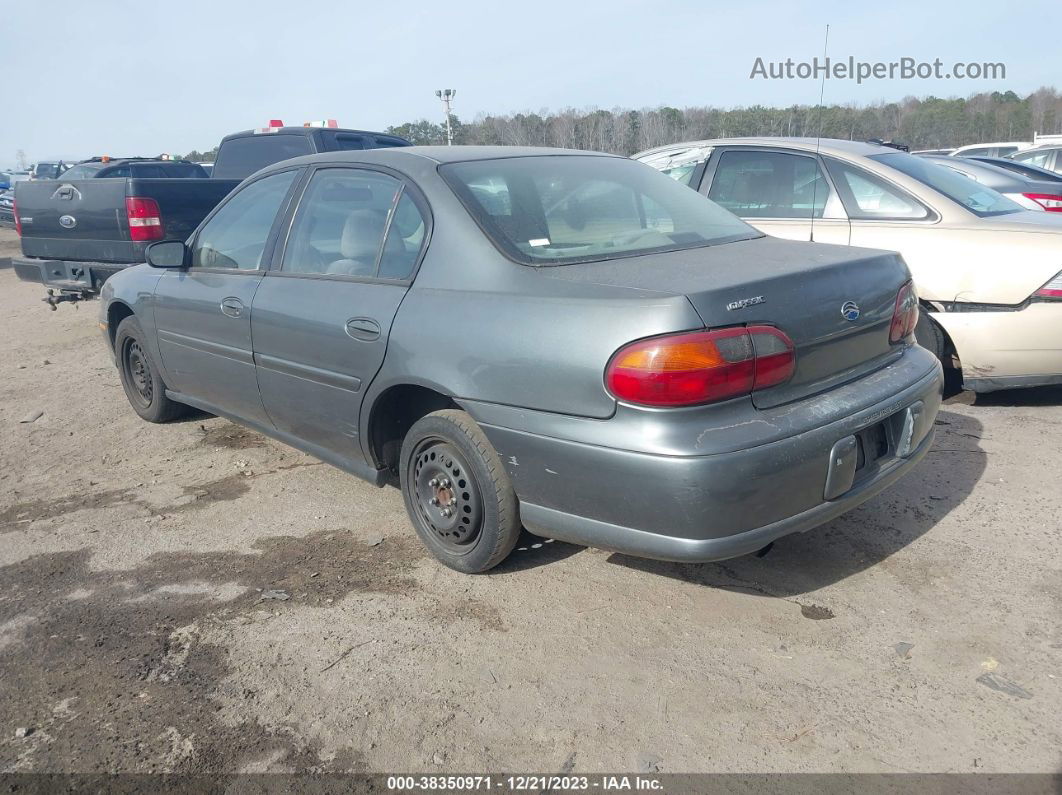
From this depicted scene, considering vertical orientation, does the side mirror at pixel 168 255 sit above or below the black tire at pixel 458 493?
A: above

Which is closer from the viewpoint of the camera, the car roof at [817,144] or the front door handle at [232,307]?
the front door handle at [232,307]

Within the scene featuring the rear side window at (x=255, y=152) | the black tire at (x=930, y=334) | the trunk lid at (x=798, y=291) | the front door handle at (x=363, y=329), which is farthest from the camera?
the rear side window at (x=255, y=152)

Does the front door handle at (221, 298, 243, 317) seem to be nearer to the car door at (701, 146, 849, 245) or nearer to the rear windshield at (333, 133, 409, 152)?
the car door at (701, 146, 849, 245)

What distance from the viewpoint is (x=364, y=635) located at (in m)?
3.06

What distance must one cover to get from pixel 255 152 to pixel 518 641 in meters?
8.62

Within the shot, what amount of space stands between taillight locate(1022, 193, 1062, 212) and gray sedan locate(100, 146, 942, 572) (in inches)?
248

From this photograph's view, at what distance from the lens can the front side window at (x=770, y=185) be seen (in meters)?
5.75


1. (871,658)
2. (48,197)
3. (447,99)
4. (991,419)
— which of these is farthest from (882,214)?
(447,99)

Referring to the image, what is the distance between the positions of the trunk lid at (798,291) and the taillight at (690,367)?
0.19 feet

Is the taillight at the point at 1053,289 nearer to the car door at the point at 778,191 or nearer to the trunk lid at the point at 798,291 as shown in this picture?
the car door at the point at 778,191

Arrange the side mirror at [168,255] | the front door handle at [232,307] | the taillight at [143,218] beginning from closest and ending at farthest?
the front door handle at [232,307] → the side mirror at [168,255] → the taillight at [143,218]

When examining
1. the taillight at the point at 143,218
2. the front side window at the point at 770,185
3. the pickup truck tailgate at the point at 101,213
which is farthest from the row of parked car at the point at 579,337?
the pickup truck tailgate at the point at 101,213

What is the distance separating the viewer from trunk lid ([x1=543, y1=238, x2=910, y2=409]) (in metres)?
2.73

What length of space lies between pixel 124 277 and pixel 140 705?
3.46 m
